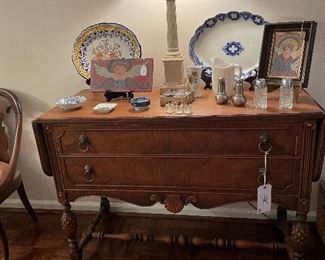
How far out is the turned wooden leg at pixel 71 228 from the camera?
1.62 meters

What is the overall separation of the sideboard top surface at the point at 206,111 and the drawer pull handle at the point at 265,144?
0.09 metres

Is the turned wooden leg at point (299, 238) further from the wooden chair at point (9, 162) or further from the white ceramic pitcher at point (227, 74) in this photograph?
the wooden chair at point (9, 162)

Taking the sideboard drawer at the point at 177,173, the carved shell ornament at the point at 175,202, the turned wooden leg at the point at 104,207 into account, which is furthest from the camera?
the turned wooden leg at the point at 104,207

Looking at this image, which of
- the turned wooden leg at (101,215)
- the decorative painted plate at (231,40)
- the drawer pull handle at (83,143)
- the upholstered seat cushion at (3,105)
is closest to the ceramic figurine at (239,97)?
the decorative painted plate at (231,40)

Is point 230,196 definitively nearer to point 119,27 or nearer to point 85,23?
point 119,27

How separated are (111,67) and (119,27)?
0.25 metres

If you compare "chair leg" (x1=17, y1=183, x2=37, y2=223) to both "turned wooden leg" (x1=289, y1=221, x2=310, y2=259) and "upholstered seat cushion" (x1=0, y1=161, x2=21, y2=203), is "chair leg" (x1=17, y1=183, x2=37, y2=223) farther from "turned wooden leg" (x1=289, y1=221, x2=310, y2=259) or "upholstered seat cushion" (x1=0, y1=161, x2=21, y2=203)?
"turned wooden leg" (x1=289, y1=221, x2=310, y2=259)

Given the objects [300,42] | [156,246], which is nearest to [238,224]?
[156,246]

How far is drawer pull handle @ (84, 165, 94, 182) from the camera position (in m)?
1.49

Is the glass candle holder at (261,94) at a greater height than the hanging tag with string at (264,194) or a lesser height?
greater

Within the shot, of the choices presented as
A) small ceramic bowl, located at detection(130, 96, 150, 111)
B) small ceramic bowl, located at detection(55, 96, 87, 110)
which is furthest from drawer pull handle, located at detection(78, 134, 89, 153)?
small ceramic bowl, located at detection(130, 96, 150, 111)

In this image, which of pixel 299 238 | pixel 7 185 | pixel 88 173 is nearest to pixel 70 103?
pixel 88 173

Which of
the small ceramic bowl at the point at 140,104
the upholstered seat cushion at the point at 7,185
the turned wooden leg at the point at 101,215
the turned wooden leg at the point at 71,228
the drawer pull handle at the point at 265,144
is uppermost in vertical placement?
the small ceramic bowl at the point at 140,104

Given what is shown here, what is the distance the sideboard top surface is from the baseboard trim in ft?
2.65
